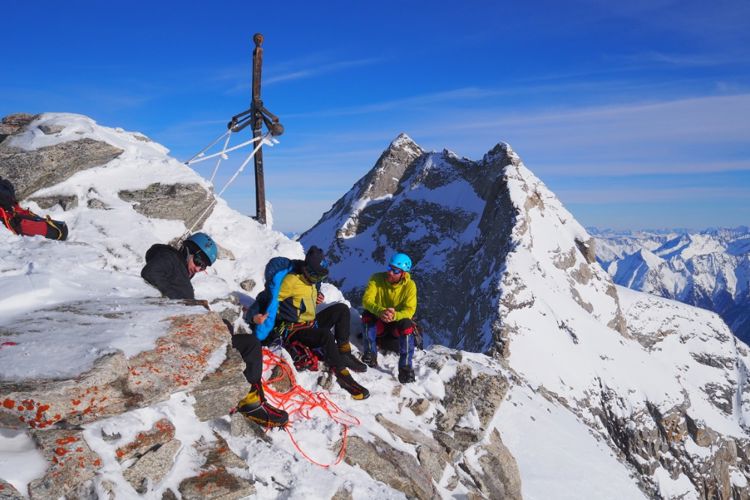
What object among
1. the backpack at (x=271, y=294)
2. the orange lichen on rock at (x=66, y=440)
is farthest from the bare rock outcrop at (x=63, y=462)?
the backpack at (x=271, y=294)

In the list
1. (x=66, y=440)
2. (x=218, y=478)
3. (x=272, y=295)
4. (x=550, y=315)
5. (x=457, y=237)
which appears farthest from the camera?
(x=457, y=237)

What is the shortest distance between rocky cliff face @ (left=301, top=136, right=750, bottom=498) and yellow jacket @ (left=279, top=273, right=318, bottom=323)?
7656 millimetres

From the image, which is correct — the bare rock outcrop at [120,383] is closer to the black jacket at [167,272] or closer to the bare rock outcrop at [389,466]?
the black jacket at [167,272]

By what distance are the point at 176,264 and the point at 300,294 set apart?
2529 mm

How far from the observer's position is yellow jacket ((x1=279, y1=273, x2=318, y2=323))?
9484 millimetres

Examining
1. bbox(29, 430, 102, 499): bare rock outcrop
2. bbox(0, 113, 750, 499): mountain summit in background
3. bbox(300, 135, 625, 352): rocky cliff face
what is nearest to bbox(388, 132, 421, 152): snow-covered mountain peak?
bbox(300, 135, 625, 352): rocky cliff face

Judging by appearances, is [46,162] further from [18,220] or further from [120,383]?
[120,383]

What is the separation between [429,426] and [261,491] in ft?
16.8

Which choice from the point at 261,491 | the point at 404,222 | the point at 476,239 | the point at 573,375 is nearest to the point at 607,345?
the point at 573,375

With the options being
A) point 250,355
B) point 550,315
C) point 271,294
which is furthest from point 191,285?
point 550,315

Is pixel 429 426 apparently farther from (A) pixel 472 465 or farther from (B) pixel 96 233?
(B) pixel 96 233

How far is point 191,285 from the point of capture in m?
8.23

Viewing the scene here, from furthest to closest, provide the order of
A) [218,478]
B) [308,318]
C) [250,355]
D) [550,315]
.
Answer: [550,315]
[308,318]
[250,355]
[218,478]

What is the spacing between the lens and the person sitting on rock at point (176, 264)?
8023mm
